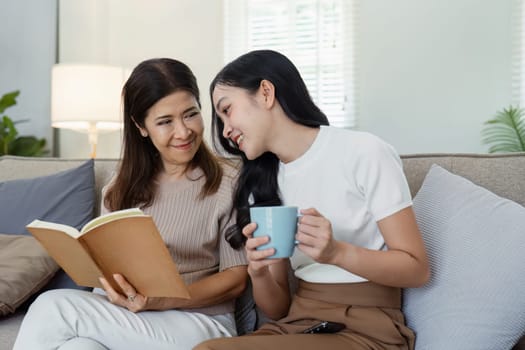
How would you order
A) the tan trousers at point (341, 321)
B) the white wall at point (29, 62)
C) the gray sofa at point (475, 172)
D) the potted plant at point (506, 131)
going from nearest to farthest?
the tan trousers at point (341, 321), the gray sofa at point (475, 172), the potted plant at point (506, 131), the white wall at point (29, 62)

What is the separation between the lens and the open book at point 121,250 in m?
1.14

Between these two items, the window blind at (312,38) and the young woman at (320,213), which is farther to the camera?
the window blind at (312,38)

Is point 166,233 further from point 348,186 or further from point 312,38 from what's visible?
point 312,38

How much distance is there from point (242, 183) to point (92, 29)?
2.80 metres

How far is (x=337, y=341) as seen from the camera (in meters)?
1.15

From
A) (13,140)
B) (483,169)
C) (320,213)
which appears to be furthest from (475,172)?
(13,140)

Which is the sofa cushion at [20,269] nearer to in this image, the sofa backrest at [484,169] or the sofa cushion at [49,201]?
the sofa cushion at [49,201]

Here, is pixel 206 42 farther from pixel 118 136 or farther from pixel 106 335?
pixel 106 335

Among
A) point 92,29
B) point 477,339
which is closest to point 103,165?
point 477,339

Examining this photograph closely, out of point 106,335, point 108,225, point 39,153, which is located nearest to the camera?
point 108,225

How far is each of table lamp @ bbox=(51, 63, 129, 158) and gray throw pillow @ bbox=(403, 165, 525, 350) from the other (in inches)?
77.0

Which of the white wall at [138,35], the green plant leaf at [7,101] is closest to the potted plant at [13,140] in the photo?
the green plant leaf at [7,101]

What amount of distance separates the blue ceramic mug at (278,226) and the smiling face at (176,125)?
58 cm

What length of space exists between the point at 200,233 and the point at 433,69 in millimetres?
2362
